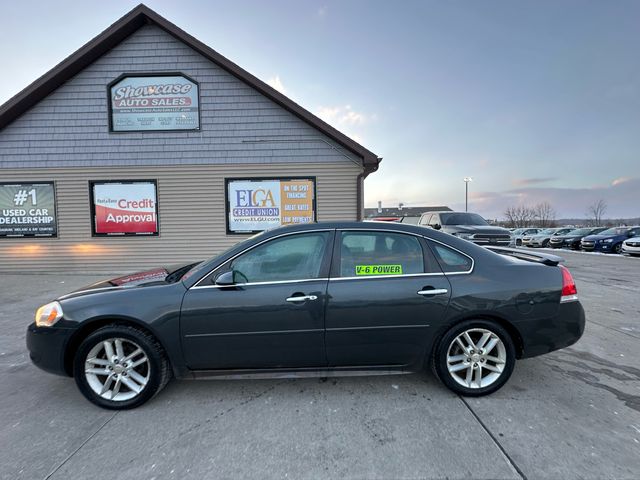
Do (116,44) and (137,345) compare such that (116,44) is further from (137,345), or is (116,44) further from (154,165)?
(137,345)

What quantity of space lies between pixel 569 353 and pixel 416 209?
195ft

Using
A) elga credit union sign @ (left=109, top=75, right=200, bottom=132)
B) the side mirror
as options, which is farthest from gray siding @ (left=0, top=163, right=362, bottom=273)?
→ the side mirror

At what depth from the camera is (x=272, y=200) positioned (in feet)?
28.4

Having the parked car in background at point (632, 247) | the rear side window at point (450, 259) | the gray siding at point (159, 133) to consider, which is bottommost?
the parked car in background at point (632, 247)

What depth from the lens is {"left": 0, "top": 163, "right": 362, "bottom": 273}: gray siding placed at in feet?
28.3

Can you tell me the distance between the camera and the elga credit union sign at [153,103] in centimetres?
855

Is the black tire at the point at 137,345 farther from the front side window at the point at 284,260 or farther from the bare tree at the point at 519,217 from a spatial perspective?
the bare tree at the point at 519,217

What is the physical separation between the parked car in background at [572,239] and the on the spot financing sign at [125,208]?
2345cm

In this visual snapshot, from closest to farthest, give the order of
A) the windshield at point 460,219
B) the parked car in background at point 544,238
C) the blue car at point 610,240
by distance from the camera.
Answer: the windshield at point 460,219 → the blue car at point 610,240 → the parked car in background at point 544,238

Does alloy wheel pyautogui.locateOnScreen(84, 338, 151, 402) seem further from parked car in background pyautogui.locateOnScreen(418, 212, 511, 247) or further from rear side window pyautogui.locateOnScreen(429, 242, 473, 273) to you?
parked car in background pyautogui.locateOnScreen(418, 212, 511, 247)

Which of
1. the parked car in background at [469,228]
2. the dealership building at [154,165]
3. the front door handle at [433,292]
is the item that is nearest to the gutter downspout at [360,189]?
the dealership building at [154,165]

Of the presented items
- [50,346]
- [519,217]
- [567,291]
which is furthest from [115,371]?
[519,217]

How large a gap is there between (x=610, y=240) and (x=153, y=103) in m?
21.8

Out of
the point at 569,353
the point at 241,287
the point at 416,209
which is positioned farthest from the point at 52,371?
the point at 416,209
